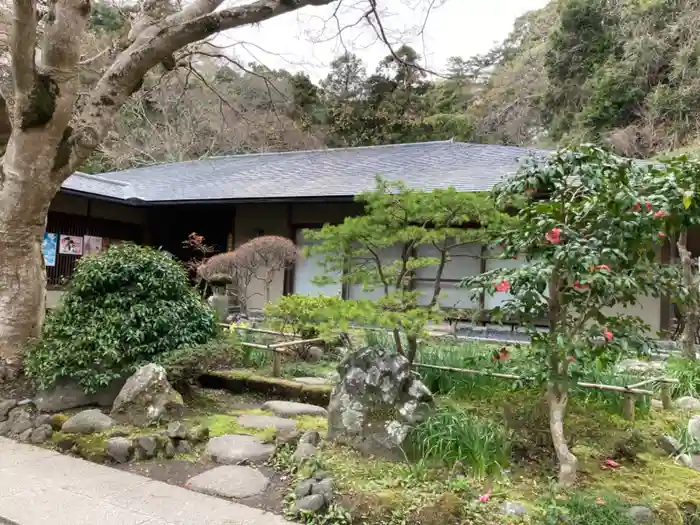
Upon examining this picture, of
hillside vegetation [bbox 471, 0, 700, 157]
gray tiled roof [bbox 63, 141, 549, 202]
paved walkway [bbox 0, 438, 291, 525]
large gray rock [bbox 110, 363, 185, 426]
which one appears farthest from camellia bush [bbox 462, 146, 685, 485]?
hillside vegetation [bbox 471, 0, 700, 157]

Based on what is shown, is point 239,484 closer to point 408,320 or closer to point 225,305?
point 408,320

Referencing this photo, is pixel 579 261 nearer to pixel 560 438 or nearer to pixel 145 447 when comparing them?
pixel 560 438

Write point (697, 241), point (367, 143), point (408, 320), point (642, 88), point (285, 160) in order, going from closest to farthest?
point (408, 320), point (697, 241), point (285, 160), point (642, 88), point (367, 143)

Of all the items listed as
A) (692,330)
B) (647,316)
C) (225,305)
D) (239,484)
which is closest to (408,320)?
(239,484)

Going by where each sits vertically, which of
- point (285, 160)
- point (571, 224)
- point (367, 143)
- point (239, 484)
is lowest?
point (239, 484)

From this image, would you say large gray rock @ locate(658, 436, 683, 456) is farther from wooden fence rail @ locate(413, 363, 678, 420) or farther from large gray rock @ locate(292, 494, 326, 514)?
large gray rock @ locate(292, 494, 326, 514)

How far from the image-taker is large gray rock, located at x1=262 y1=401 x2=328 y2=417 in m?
5.06

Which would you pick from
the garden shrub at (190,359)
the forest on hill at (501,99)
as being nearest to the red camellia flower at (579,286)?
the garden shrub at (190,359)

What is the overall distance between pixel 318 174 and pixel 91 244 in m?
5.50

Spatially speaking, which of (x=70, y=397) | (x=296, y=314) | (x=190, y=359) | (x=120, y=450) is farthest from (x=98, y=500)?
(x=296, y=314)

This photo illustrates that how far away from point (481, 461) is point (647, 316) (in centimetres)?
745

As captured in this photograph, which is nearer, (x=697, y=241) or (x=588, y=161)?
(x=588, y=161)

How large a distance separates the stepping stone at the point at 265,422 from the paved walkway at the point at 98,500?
1251 millimetres

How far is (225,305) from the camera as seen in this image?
31.6ft
